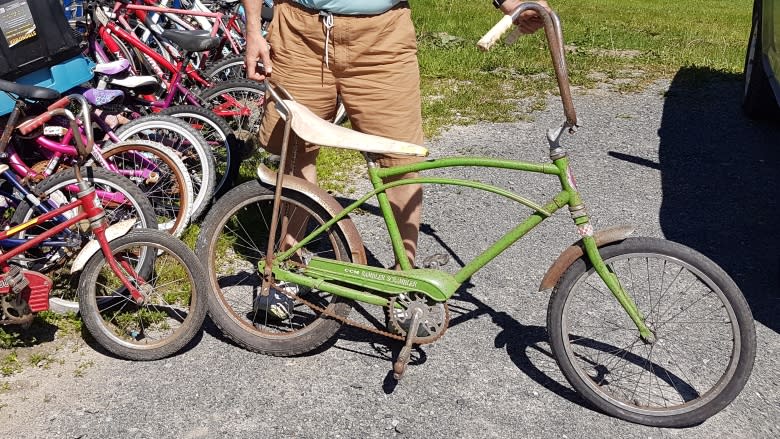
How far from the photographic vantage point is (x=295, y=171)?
12.2 feet

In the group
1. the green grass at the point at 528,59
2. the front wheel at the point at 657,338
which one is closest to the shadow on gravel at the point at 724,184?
the front wheel at the point at 657,338

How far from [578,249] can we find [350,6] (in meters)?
1.37

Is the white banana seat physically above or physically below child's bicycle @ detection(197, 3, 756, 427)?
above

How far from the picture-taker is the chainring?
3416 mm

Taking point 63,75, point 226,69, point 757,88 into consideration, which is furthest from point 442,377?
point 757,88

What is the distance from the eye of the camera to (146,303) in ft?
12.5

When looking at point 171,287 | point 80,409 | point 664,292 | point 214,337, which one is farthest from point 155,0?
point 664,292

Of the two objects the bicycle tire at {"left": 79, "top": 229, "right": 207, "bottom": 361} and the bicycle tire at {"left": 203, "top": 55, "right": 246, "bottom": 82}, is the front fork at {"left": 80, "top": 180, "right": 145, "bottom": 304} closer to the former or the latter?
the bicycle tire at {"left": 79, "top": 229, "right": 207, "bottom": 361}

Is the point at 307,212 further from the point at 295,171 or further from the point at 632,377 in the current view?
the point at 632,377

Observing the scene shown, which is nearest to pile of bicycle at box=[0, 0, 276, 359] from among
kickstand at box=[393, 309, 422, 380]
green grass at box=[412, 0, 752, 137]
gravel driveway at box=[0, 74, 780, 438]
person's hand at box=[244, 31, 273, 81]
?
gravel driveway at box=[0, 74, 780, 438]

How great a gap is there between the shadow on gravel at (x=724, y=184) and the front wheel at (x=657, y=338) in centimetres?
51

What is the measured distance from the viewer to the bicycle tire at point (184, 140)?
4582mm

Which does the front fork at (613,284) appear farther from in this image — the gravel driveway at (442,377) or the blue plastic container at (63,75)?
the blue plastic container at (63,75)

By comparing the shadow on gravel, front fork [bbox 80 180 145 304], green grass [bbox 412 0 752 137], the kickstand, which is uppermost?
front fork [bbox 80 180 145 304]
